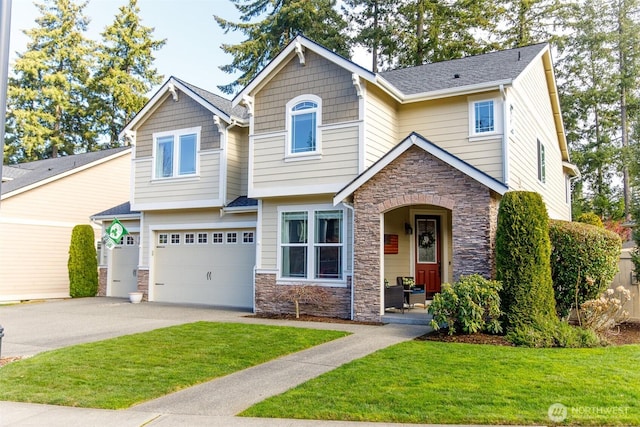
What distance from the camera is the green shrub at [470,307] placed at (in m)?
9.49

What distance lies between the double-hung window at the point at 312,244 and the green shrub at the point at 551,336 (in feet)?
16.0

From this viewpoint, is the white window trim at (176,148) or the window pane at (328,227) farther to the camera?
the white window trim at (176,148)

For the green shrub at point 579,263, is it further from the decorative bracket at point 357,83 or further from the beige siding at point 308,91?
the beige siding at point 308,91

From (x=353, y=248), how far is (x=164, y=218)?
26.5 feet

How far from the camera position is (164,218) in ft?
57.0

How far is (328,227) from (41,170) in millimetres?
17221

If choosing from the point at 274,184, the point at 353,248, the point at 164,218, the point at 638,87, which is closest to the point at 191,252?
the point at 164,218

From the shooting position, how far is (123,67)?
124 ft

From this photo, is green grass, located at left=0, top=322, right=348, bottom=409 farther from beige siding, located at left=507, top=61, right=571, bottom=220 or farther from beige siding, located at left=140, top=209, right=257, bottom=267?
beige siding, located at left=507, top=61, right=571, bottom=220

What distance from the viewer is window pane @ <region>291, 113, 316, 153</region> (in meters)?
13.4

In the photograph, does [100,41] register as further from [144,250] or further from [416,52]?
[144,250]

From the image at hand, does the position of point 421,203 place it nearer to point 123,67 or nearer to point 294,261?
point 294,261

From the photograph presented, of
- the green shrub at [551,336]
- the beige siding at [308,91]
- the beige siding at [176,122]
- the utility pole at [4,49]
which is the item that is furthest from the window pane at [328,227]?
the utility pole at [4,49]

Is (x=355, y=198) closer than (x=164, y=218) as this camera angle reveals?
Yes
